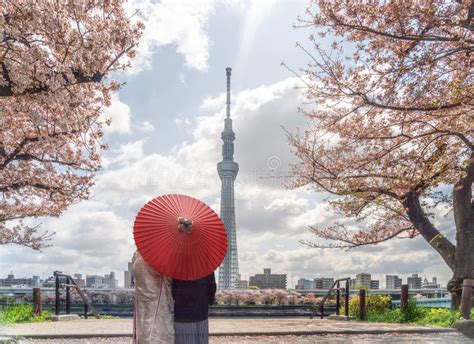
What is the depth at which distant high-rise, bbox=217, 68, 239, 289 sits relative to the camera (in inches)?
3044

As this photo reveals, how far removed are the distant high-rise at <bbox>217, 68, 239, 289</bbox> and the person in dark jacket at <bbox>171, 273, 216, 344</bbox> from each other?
232 feet

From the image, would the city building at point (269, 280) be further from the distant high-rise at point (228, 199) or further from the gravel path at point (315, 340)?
the gravel path at point (315, 340)

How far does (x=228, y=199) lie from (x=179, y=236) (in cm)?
7688

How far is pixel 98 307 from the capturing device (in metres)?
23.2

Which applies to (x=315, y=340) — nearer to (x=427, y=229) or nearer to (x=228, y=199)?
(x=427, y=229)

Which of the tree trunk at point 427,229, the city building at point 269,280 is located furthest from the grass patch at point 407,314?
the city building at point 269,280

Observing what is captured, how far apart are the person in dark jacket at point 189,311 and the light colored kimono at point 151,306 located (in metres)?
0.08

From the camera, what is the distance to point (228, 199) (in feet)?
265

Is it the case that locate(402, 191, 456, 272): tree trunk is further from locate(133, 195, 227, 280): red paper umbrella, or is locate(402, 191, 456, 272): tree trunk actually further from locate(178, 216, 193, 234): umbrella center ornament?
locate(178, 216, 193, 234): umbrella center ornament

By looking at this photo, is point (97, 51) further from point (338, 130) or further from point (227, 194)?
point (227, 194)

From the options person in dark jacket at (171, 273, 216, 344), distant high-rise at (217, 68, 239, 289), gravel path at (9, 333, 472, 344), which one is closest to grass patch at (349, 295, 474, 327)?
gravel path at (9, 333, 472, 344)

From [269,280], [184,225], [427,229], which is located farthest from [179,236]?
[269,280]

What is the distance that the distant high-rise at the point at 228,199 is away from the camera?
3044 inches

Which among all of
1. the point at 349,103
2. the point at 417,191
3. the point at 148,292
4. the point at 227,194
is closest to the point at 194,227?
the point at 148,292
